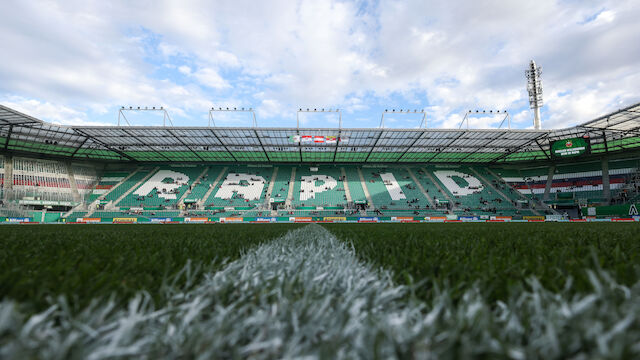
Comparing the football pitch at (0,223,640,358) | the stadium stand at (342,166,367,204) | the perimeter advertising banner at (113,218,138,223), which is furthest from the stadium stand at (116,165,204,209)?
the football pitch at (0,223,640,358)

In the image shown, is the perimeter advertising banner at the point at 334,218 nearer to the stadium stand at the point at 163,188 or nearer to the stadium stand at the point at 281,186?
the stadium stand at the point at 281,186

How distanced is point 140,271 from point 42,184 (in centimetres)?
3887

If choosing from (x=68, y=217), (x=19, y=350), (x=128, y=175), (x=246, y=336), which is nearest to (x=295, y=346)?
(x=246, y=336)

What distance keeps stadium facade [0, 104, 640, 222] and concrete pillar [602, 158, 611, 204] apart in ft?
0.36

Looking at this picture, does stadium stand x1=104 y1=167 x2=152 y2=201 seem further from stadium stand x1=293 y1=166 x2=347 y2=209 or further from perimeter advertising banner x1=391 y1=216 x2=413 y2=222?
perimeter advertising banner x1=391 y1=216 x2=413 y2=222

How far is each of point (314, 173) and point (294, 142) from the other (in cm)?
887

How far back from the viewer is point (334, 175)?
37.5 metres

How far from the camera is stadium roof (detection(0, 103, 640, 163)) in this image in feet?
84.7

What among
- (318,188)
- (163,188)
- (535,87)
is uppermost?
(535,87)

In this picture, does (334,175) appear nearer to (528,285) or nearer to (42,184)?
(42,184)

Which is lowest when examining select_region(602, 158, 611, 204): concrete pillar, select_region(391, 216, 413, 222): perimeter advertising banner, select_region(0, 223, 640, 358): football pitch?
select_region(391, 216, 413, 222): perimeter advertising banner

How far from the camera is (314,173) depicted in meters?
37.8

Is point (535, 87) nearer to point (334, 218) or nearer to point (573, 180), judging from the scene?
point (573, 180)

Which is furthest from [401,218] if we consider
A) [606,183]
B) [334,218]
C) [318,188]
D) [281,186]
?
[606,183]
